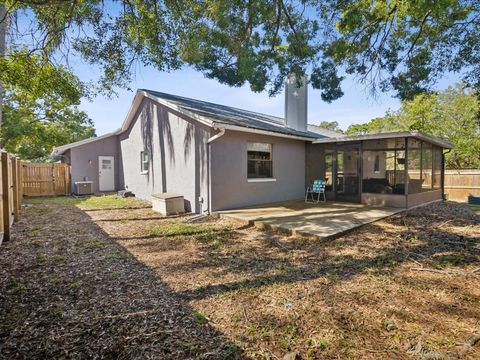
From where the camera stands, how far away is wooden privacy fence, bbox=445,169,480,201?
1393 centimetres

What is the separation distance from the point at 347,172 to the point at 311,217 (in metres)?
3.88

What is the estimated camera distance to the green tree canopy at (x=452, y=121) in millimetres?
19719

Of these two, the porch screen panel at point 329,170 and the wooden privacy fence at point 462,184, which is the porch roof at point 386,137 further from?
the wooden privacy fence at point 462,184

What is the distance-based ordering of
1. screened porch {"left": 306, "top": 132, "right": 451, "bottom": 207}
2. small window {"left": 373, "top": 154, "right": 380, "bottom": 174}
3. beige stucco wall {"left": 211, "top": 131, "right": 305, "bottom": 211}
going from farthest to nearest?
small window {"left": 373, "top": 154, "right": 380, "bottom": 174} → screened porch {"left": 306, "top": 132, "right": 451, "bottom": 207} → beige stucco wall {"left": 211, "top": 131, "right": 305, "bottom": 211}

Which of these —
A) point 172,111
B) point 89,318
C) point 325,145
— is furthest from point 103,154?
point 89,318

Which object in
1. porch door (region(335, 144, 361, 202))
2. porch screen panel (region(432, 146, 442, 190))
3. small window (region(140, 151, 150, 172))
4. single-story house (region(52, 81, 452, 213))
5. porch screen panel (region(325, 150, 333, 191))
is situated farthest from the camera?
porch screen panel (region(432, 146, 442, 190))

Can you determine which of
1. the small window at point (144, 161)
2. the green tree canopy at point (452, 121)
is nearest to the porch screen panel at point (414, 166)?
the small window at point (144, 161)

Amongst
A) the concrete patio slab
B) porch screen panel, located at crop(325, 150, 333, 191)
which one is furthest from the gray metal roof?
the concrete patio slab

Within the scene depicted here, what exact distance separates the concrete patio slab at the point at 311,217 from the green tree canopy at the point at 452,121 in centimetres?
1587

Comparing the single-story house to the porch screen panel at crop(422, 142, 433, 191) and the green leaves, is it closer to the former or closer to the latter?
the porch screen panel at crop(422, 142, 433, 191)

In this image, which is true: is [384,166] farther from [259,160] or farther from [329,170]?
[259,160]

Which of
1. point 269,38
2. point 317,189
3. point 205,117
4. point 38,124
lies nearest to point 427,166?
point 317,189

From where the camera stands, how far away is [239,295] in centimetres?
316

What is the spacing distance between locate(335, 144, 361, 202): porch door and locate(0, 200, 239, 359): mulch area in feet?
27.6
